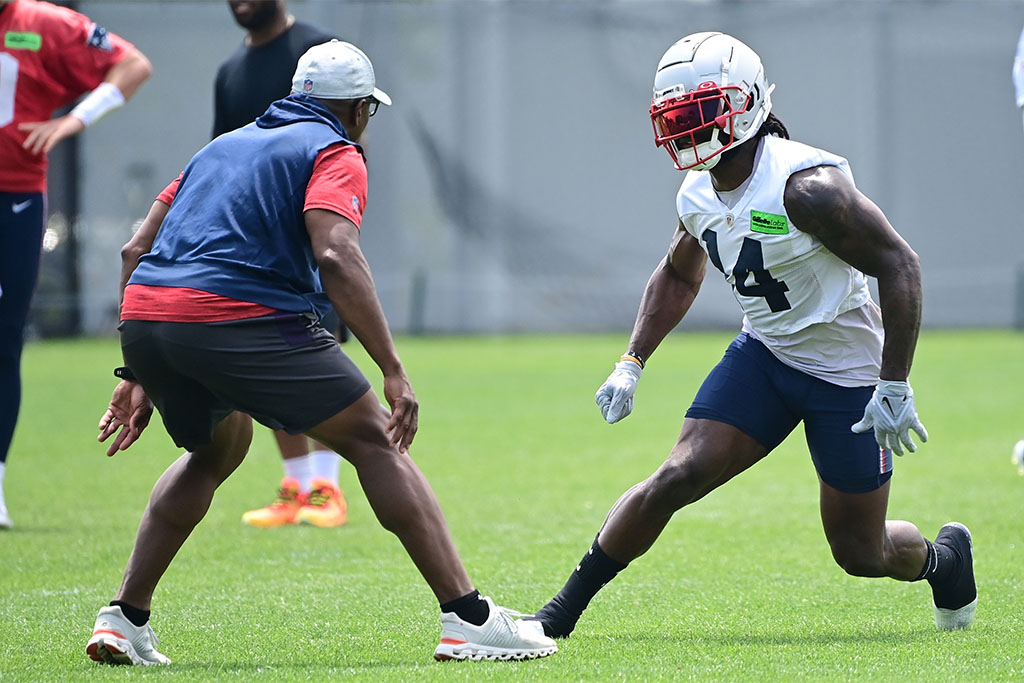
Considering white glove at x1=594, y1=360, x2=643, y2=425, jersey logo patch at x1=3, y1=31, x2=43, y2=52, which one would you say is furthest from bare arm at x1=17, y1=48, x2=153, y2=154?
white glove at x1=594, y1=360, x2=643, y2=425

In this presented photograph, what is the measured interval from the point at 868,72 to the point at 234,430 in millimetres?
21223

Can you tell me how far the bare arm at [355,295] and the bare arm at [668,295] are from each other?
3.91 feet

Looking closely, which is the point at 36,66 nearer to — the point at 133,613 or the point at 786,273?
the point at 133,613

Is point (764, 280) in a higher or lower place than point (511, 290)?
higher

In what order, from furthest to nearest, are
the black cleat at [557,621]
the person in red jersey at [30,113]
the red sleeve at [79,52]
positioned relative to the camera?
the red sleeve at [79,52], the person in red jersey at [30,113], the black cleat at [557,621]

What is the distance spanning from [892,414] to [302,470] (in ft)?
12.0

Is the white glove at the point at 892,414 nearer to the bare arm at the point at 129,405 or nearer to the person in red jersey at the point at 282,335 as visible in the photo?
the person in red jersey at the point at 282,335

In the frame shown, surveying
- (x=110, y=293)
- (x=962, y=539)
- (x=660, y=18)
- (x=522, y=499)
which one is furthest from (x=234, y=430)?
(x=660, y=18)

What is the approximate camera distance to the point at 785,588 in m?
5.21

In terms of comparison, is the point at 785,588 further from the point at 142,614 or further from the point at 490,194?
the point at 490,194

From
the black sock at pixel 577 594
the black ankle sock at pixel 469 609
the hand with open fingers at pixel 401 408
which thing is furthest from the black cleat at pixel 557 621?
the hand with open fingers at pixel 401 408

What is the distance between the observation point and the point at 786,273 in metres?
4.41

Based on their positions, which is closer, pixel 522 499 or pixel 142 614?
pixel 142 614

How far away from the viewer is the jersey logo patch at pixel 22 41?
6.93 m
